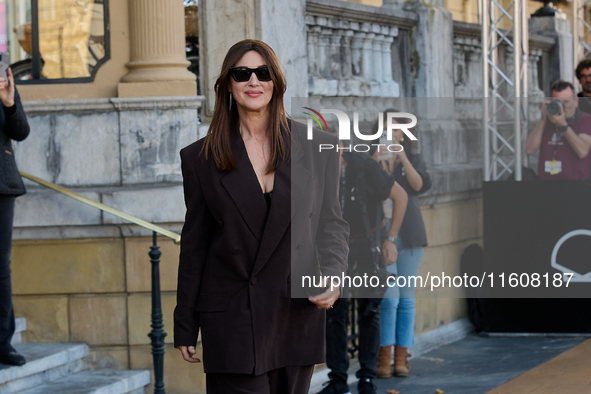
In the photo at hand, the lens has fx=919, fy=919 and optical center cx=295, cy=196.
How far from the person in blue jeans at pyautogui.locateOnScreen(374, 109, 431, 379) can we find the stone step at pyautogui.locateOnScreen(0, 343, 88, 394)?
2.27 m

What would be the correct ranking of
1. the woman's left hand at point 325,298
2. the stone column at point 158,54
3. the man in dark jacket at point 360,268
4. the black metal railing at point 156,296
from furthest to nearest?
the stone column at point 158,54, the man in dark jacket at point 360,268, the black metal railing at point 156,296, the woman's left hand at point 325,298

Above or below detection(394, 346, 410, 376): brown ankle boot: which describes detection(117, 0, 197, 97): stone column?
above

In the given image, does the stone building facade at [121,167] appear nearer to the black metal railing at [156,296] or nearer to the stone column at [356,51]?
the black metal railing at [156,296]

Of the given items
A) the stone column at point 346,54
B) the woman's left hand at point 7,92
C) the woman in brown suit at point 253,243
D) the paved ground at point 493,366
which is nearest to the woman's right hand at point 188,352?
the woman in brown suit at point 253,243

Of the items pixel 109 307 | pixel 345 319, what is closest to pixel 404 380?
pixel 345 319

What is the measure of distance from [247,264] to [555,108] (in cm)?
525

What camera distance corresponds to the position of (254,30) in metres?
6.84

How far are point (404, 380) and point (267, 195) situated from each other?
4010 millimetres

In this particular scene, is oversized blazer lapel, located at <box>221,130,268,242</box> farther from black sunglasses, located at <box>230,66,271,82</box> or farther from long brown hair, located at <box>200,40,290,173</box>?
black sunglasses, located at <box>230,66,271,82</box>

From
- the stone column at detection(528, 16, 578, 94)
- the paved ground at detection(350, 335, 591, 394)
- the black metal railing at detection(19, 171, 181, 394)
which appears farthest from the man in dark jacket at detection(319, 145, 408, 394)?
the stone column at detection(528, 16, 578, 94)

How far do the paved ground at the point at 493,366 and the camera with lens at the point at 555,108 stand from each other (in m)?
2.02

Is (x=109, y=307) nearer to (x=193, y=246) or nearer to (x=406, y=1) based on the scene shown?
(x=193, y=246)

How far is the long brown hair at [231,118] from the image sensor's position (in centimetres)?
341

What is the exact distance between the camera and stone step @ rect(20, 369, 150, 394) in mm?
5863
